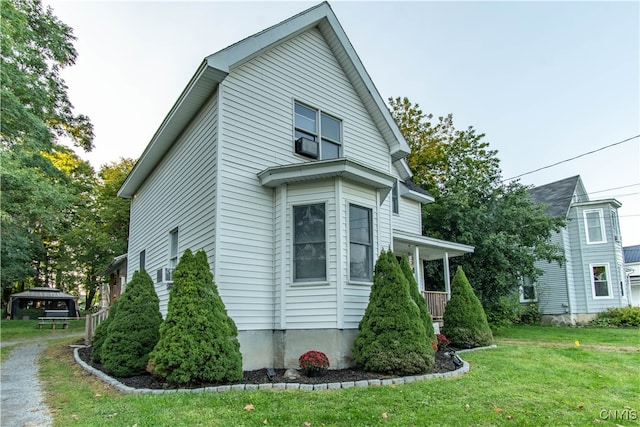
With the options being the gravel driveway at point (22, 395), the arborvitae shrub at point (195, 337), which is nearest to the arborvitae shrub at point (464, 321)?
the arborvitae shrub at point (195, 337)

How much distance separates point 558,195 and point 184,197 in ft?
70.3

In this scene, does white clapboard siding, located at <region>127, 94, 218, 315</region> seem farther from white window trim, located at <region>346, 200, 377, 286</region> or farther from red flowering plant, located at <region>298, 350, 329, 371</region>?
white window trim, located at <region>346, 200, 377, 286</region>

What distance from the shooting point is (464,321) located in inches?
428

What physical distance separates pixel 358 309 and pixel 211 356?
9.94 feet

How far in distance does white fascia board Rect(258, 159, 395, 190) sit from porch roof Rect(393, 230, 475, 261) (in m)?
4.20

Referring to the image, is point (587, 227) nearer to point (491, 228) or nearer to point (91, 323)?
point (491, 228)

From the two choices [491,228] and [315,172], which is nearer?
[315,172]

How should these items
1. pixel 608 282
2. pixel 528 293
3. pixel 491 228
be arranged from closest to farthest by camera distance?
pixel 491 228 < pixel 608 282 < pixel 528 293

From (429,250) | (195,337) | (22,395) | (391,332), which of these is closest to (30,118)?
(22,395)

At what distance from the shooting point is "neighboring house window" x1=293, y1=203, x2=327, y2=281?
311 inches

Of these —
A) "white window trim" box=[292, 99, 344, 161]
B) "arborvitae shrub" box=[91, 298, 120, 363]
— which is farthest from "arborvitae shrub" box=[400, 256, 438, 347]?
"arborvitae shrub" box=[91, 298, 120, 363]

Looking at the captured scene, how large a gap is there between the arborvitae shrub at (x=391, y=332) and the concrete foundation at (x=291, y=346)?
337 mm

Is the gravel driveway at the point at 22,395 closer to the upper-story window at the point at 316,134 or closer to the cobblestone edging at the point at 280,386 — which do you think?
the cobblestone edging at the point at 280,386

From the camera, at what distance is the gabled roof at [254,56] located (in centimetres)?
789
